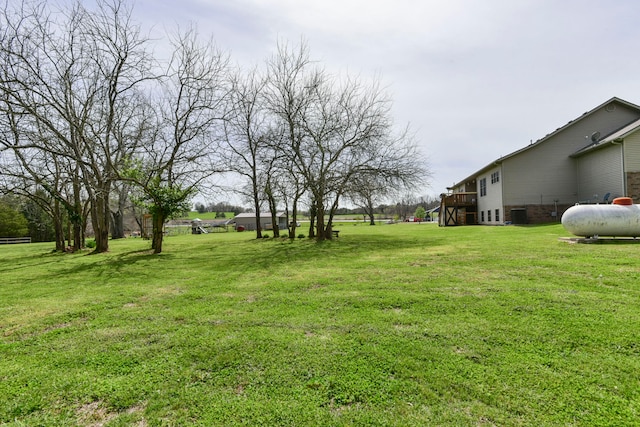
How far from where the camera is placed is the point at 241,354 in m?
3.13

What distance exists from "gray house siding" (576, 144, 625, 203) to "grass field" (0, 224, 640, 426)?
57.0 feet

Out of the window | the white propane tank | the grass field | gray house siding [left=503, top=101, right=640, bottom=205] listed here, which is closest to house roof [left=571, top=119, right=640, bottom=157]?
gray house siding [left=503, top=101, right=640, bottom=205]

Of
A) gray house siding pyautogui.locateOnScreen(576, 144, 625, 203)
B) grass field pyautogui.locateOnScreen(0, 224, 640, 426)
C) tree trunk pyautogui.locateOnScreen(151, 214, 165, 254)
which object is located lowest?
grass field pyautogui.locateOnScreen(0, 224, 640, 426)

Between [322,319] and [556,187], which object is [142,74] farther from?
[556,187]

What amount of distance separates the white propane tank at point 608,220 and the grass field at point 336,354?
4.96 metres

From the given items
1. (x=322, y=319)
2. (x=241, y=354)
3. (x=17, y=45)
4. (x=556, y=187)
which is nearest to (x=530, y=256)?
(x=322, y=319)

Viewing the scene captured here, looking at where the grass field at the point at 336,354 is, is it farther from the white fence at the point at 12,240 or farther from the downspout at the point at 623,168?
the white fence at the point at 12,240

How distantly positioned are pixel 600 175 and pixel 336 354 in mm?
25003

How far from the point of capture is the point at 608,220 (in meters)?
9.71

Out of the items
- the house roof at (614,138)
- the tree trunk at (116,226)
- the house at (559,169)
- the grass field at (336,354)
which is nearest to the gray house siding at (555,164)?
the house at (559,169)

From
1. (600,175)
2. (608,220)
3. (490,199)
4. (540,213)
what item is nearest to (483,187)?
(490,199)

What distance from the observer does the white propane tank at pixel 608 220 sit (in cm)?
958

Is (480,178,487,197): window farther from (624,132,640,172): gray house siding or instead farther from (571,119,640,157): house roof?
(624,132,640,172): gray house siding

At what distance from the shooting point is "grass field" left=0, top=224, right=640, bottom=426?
7.39 ft
